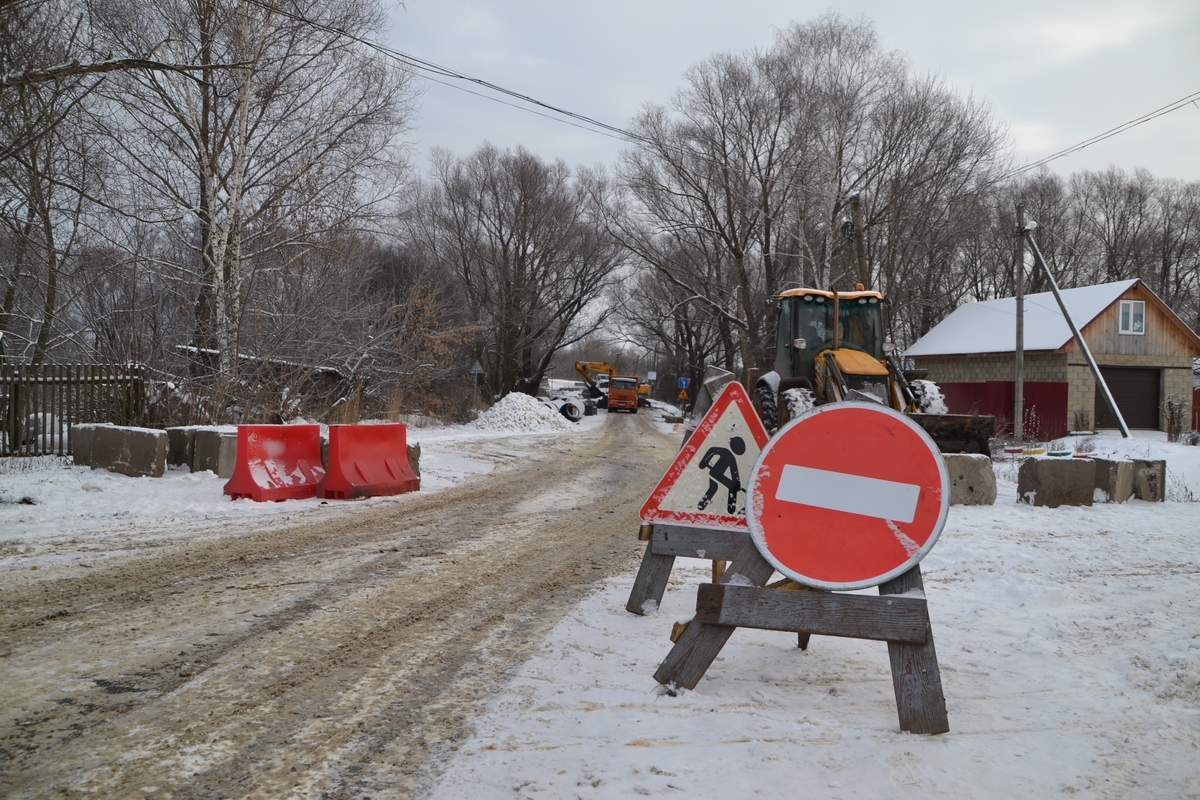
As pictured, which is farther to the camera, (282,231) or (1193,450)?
(282,231)

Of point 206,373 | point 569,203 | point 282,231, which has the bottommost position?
point 206,373

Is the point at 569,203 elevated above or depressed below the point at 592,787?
above

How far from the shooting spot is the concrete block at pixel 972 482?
9.93m

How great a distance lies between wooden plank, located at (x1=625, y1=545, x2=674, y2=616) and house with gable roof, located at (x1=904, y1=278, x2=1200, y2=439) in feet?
91.6

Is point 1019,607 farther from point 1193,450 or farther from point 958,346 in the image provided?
point 958,346

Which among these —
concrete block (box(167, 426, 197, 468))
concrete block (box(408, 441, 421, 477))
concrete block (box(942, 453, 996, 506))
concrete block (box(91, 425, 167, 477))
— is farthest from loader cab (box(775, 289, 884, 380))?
concrete block (box(91, 425, 167, 477))

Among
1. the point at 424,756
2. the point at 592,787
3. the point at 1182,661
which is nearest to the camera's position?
the point at 592,787

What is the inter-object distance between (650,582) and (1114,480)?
7.54 m

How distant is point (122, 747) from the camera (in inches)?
127

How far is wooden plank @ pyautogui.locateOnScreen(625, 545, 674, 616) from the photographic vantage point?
16.8 feet

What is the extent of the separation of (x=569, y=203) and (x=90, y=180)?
95.1 feet

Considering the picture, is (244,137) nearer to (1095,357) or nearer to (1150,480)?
(1150,480)

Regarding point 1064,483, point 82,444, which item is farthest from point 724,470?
point 82,444

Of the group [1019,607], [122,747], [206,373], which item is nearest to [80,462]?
[206,373]
